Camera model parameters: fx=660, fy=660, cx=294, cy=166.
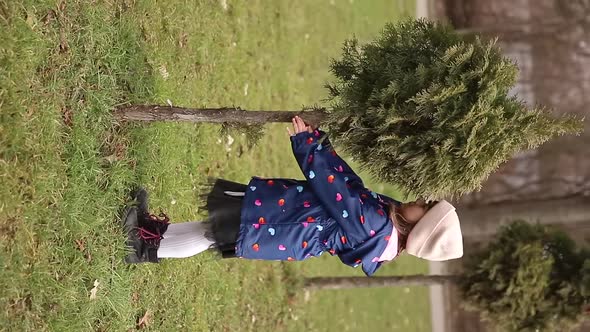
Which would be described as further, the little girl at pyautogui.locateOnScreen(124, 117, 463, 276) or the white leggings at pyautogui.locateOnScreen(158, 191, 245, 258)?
the white leggings at pyautogui.locateOnScreen(158, 191, 245, 258)

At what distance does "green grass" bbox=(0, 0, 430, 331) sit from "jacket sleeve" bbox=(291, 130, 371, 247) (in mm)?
1143

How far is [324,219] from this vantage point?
3.56m

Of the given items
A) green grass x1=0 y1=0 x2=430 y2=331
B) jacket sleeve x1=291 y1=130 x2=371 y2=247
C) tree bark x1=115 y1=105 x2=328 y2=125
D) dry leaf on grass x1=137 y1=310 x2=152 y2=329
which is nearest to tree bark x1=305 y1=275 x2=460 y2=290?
green grass x1=0 y1=0 x2=430 y2=331

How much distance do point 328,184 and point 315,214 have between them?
0.67 ft

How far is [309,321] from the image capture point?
7.26 meters

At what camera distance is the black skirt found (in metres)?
3.77

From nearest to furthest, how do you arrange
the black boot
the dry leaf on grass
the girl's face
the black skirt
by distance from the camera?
1. the girl's face
2. the black skirt
3. the black boot
4. the dry leaf on grass

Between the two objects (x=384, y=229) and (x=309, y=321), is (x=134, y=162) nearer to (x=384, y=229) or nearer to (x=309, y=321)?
(x=384, y=229)

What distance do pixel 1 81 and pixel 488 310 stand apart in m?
4.51

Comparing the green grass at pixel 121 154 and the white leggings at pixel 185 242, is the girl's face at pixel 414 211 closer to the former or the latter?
the white leggings at pixel 185 242

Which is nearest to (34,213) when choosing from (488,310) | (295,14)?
(488,310)

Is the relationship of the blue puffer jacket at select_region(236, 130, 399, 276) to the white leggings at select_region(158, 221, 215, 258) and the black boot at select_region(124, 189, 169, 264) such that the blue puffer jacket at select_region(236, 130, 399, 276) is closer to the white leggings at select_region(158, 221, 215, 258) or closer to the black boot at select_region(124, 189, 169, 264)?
the white leggings at select_region(158, 221, 215, 258)

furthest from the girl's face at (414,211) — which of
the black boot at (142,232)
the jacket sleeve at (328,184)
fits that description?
the black boot at (142,232)

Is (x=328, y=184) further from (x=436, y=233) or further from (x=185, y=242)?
(x=185, y=242)
